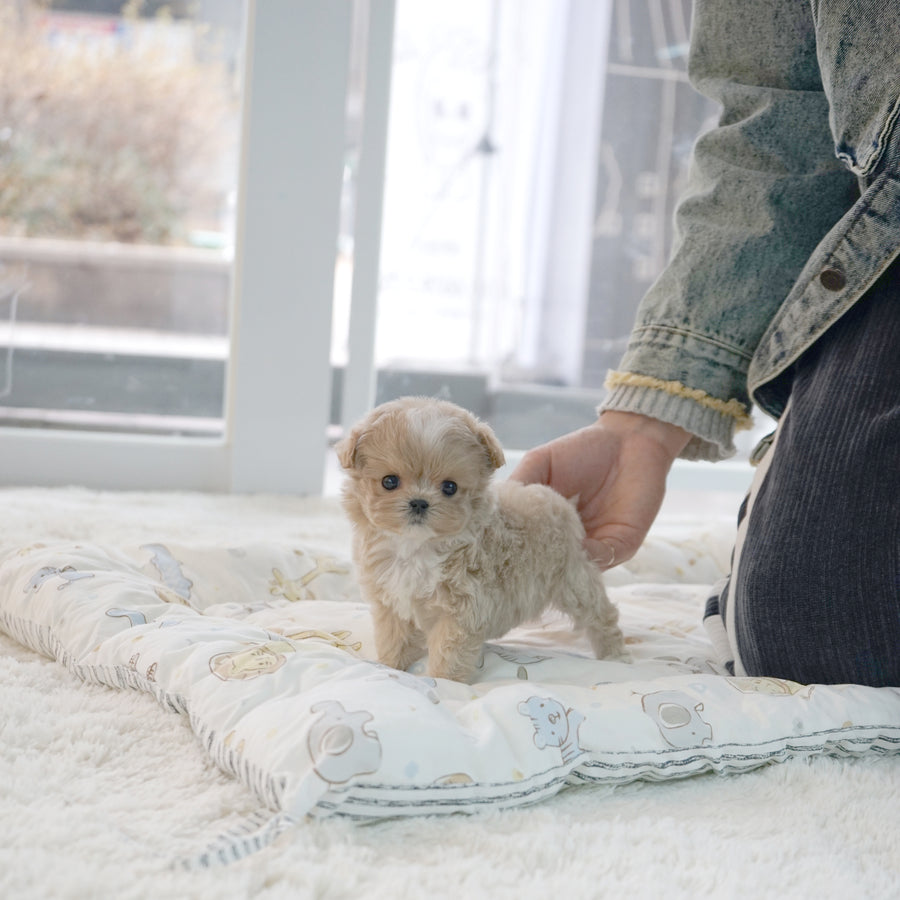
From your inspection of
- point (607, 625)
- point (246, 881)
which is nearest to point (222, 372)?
point (607, 625)

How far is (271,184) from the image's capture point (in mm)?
2449

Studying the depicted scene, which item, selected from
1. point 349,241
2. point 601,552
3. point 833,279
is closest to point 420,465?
point 601,552

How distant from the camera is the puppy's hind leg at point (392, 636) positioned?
120 centimetres

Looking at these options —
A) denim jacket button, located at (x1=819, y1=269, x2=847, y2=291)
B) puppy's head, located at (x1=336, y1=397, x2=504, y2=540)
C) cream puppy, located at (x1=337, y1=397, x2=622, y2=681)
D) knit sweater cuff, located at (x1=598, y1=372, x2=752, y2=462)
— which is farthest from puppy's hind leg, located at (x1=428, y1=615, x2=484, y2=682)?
denim jacket button, located at (x1=819, y1=269, x2=847, y2=291)

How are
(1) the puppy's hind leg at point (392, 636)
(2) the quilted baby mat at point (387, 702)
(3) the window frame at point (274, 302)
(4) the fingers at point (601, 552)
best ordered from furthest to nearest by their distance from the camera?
1. (3) the window frame at point (274, 302)
2. (4) the fingers at point (601, 552)
3. (1) the puppy's hind leg at point (392, 636)
4. (2) the quilted baby mat at point (387, 702)

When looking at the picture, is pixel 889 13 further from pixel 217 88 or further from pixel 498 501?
pixel 217 88

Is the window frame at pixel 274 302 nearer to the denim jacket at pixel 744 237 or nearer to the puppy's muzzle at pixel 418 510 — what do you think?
the denim jacket at pixel 744 237

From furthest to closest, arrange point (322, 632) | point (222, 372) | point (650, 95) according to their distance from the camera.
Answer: point (650, 95), point (222, 372), point (322, 632)

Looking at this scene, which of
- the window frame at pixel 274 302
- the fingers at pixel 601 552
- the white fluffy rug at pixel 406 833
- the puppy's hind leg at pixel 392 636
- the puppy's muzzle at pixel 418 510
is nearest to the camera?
the white fluffy rug at pixel 406 833

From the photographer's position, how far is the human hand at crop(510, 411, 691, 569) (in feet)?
4.43

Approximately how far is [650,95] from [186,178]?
4.20 ft

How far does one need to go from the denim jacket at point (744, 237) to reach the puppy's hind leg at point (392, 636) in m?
0.43

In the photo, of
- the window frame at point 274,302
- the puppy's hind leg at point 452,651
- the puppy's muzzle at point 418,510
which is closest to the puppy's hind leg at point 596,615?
the puppy's hind leg at point 452,651

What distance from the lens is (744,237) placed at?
1.38m
